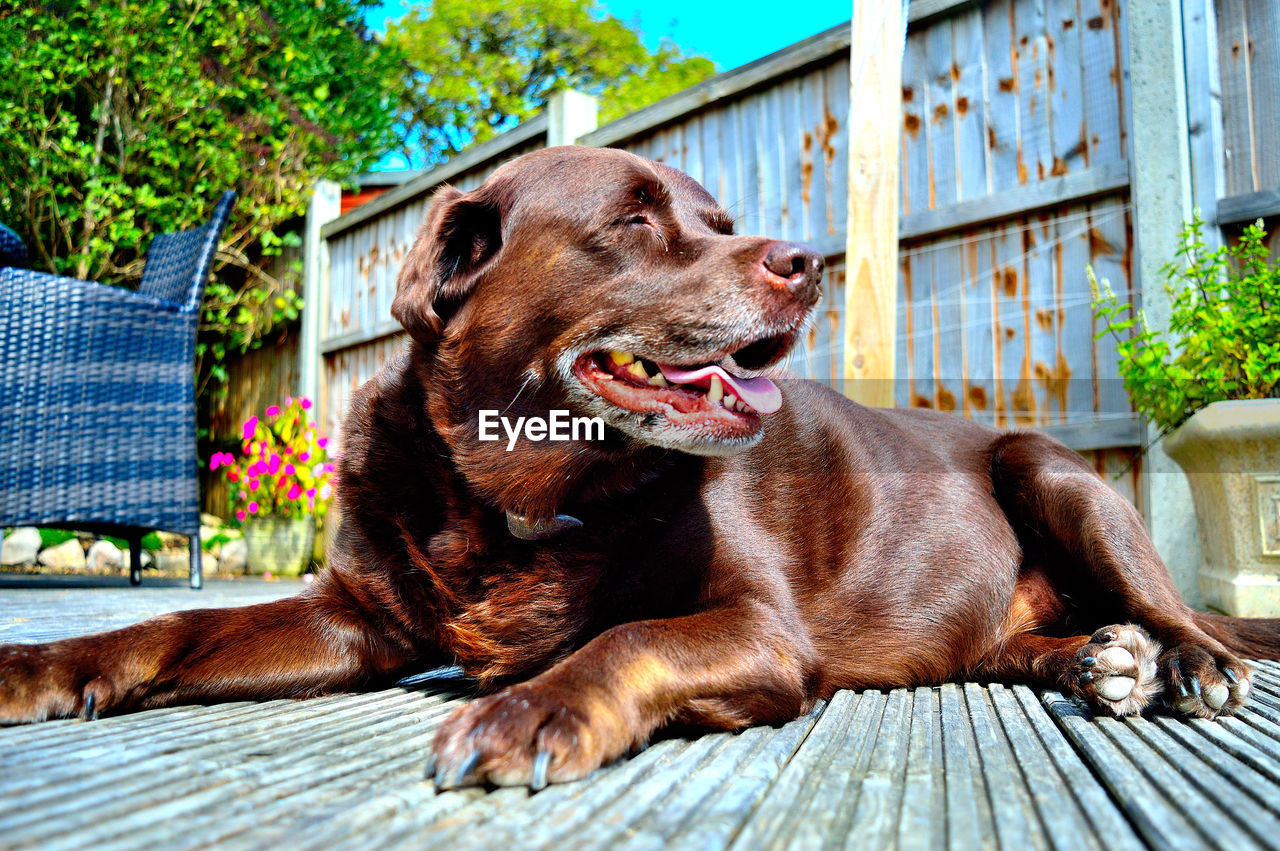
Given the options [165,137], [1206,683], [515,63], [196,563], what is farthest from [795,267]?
[515,63]

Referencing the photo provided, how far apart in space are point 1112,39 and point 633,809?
3.58m

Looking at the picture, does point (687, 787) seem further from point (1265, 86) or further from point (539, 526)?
point (1265, 86)

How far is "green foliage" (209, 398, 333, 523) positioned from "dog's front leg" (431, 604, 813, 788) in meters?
5.18

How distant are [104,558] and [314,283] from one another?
8.46 feet

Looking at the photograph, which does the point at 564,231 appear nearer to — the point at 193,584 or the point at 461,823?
the point at 461,823

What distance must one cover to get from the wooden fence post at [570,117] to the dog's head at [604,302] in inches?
145

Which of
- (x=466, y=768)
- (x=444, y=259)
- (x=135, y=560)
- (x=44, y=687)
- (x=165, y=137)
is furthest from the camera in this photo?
(x=165, y=137)

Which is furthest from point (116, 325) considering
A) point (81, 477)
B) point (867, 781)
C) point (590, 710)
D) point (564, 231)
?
point (867, 781)

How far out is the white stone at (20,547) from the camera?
6715 millimetres

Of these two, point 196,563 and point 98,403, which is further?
point 196,563

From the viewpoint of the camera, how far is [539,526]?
1696mm

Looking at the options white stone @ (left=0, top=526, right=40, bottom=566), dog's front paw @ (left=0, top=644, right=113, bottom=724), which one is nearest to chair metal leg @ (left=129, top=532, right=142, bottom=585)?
white stone @ (left=0, top=526, right=40, bottom=566)

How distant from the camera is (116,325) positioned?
423 cm

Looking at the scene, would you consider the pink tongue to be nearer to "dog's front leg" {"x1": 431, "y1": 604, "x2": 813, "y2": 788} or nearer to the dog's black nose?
the dog's black nose
